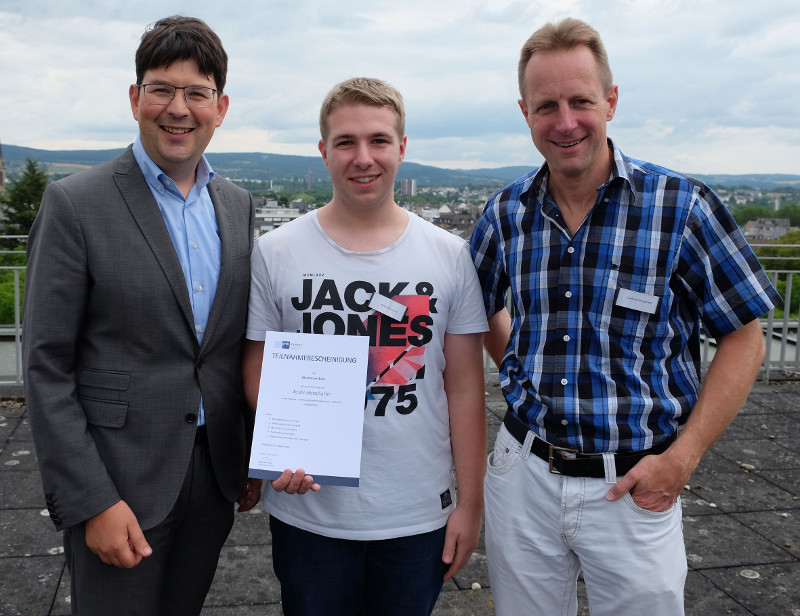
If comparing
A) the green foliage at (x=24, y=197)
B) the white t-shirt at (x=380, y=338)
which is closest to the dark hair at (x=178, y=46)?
the white t-shirt at (x=380, y=338)

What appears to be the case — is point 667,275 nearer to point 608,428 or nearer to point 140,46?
point 608,428

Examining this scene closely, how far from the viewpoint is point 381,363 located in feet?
7.33

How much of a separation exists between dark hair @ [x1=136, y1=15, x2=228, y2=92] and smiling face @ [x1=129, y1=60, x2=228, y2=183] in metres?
0.02

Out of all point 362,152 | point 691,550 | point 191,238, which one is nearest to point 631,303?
point 362,152

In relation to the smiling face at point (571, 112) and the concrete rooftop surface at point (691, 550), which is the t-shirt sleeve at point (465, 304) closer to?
the smiling face at point (571, 112)

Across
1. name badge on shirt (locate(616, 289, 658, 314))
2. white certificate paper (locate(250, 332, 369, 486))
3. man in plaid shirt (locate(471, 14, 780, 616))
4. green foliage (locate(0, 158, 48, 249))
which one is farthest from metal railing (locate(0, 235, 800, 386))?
green foliage (locate(0, 158, 48, 249))

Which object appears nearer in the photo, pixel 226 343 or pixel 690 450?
pixel 690 450

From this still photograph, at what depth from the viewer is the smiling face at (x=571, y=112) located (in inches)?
85.6

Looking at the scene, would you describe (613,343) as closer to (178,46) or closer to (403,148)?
(403,148)

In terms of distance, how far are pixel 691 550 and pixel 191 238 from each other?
3.32m

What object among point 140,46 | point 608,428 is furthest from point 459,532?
point 140,46

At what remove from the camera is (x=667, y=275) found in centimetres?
214

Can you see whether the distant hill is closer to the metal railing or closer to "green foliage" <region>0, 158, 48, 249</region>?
the metal railing

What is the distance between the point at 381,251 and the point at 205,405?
0.74m
